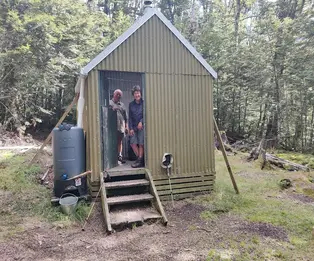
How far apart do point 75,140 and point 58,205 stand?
122 cm

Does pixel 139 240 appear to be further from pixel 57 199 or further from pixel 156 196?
pixel 57 199

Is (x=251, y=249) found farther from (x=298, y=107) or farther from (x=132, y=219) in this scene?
(x=298, y=107)

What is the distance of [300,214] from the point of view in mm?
4582

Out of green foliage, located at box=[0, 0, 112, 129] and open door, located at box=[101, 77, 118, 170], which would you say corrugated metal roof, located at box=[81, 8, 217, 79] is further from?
green foliage, located at box=[0, 0, 112, 129]

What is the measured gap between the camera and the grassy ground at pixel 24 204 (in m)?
4.17

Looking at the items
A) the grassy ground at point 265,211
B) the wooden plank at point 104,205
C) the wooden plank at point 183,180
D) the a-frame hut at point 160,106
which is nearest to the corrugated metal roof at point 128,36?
the a-frame hut at point 160,106

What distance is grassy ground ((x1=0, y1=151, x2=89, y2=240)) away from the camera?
4172 millimetres

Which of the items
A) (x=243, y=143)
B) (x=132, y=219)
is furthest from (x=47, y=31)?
(x=243, y=143)

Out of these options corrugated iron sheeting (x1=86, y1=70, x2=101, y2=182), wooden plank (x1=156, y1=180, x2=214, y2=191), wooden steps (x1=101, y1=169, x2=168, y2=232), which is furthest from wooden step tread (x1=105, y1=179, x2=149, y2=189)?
wooden plank (x1=156, y1=180, x2=214, y2=191)

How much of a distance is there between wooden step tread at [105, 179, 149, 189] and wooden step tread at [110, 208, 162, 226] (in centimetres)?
52

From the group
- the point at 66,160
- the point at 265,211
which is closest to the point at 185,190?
the point at 265,211

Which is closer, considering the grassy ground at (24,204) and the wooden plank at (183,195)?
the grassy ground at (24,204)

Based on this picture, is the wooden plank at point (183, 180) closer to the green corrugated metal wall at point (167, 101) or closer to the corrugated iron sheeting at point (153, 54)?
the green corrugated metal wall at point (167, 101)

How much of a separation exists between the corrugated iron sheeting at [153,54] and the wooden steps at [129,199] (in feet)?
6.91
